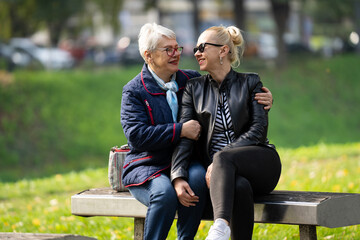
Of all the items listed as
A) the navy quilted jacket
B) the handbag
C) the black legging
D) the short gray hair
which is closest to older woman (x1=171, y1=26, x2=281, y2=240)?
the black legging

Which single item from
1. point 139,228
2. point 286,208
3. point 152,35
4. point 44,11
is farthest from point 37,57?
point 286,208

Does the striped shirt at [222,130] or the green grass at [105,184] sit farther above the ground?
the striped shirt at [222,130]

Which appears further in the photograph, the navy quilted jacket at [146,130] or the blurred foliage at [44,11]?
the blurred foliage at [44,11]

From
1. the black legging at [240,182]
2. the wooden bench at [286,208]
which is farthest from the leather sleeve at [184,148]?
the wooden bench at [286,208]

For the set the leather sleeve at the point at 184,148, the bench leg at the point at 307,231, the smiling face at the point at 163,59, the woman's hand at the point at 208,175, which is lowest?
the bench leg at the point at 307,231

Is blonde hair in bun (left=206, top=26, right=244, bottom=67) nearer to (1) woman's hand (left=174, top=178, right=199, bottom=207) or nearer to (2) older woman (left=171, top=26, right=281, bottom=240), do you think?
(2) older woman (left=171, top=26, right=281, bottom=240)

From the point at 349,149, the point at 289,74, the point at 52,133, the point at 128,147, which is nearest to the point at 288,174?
the point at 349,149

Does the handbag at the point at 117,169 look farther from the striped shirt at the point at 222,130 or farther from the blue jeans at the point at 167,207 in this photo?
the striped shirt at the point at 222,130

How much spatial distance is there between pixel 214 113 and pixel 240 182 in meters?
0.56

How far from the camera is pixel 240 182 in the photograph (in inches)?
151

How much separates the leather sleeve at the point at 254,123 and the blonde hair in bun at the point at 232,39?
9.3 inches

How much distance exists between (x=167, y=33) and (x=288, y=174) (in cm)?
479

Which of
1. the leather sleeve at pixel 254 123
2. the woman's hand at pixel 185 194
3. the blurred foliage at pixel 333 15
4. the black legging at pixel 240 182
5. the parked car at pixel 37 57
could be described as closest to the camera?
the black legging at pixel 240 182

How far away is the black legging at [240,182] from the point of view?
12.3 feet
